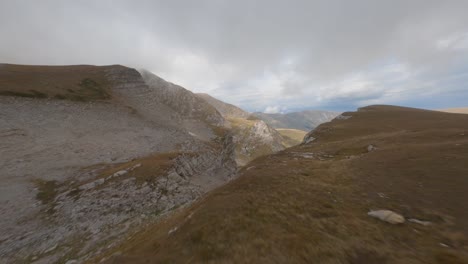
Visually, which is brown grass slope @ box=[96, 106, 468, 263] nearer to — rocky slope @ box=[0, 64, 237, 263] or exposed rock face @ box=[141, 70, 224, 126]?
rocky slope @ box=[0, 64, 237, 263]

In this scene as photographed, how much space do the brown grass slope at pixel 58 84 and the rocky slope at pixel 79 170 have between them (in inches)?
14.1

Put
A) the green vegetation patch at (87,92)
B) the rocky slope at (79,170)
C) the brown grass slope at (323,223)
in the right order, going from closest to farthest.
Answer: the brown grass slope at (323,223) → the rocky slope at (79,170) → the green vegetation patch at (87,92)

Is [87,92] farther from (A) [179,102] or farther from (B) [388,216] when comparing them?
(A) [179,102]

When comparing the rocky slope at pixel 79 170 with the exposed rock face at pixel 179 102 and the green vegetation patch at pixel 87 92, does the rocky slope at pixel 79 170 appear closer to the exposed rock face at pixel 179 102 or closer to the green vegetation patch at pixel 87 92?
the green vegetation patch at pixel 87 92

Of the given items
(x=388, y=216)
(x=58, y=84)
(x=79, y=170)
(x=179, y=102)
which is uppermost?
(x=179, y=102)

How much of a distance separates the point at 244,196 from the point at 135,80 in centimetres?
10303

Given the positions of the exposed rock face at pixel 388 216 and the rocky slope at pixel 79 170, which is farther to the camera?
the rocky slope at pixel 79 170

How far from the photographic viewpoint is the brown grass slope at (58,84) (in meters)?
62.5

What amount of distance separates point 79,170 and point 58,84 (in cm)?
5962

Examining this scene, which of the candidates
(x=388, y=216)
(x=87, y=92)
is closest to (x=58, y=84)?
(x=87, y=92)

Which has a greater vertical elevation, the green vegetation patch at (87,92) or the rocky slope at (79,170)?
the green vegetation patch at (87,92)

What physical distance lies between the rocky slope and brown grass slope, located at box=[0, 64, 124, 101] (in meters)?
0.36

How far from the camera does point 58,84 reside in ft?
254

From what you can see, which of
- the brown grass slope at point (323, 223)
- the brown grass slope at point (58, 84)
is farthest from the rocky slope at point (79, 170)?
the brown grass slope at point (323, 223)
